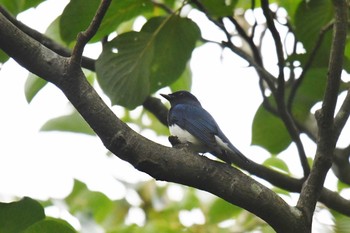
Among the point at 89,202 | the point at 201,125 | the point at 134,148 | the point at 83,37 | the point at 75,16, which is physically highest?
the point at 201,125

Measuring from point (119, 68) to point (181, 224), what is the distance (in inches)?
53.2

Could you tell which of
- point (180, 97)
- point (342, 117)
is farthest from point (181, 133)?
point (342, 117)

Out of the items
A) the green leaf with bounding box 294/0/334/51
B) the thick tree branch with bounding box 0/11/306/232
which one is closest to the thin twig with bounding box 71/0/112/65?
the thick tree branch with bounding box 0/11/306/232

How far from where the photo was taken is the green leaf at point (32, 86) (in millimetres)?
4047

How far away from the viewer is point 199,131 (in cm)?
451

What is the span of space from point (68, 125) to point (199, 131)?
0.87 metres

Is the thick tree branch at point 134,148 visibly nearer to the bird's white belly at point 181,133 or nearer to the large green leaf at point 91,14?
the large green leaf at point 91,14

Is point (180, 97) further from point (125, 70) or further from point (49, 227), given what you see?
point (49, 227)

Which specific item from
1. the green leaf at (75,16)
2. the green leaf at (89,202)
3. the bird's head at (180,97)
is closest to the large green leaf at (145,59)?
the green leaf at (75,16)

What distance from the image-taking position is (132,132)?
2.64m

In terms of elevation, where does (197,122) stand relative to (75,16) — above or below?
above

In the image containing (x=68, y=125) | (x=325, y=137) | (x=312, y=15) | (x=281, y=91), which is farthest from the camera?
(x=68, y=125)

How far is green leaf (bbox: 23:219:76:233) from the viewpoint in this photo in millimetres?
2764

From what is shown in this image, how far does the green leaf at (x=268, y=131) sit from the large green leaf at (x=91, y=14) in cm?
99
